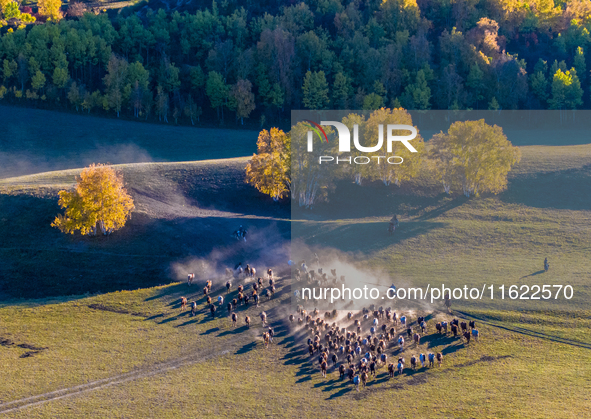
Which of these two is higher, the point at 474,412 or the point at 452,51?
the point at 452,51

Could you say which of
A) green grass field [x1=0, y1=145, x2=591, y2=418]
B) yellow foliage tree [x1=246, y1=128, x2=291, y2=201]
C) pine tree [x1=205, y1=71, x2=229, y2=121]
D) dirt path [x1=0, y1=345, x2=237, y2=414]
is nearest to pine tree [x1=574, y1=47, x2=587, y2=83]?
green grass field [x1=0, y1=145, x2=591, y2=418]

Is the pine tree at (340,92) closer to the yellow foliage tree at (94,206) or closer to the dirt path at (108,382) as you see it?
the yellow foliage tree at (94,206)

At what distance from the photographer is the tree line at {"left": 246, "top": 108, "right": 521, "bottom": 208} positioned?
87812 mm

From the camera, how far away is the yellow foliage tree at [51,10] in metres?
155

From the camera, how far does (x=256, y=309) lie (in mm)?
54094

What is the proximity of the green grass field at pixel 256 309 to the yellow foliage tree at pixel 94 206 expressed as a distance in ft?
6.57

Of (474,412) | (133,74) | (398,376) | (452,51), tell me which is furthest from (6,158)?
(452,51)

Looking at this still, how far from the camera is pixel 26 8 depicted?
547ft

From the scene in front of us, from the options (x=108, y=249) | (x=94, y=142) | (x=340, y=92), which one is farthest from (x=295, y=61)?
(x=108, y=249)

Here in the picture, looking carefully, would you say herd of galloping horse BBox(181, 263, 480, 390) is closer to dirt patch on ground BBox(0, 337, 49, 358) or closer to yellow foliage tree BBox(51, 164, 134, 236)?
dirt patch on ground BBox(0, 337, 49, 358)

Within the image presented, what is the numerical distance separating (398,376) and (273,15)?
141431mm

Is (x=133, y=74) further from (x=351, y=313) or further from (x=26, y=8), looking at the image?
(x=351, y=313)

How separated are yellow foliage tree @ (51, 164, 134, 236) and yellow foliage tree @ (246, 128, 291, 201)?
23225 millimetres

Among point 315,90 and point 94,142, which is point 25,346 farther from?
point 315,90
